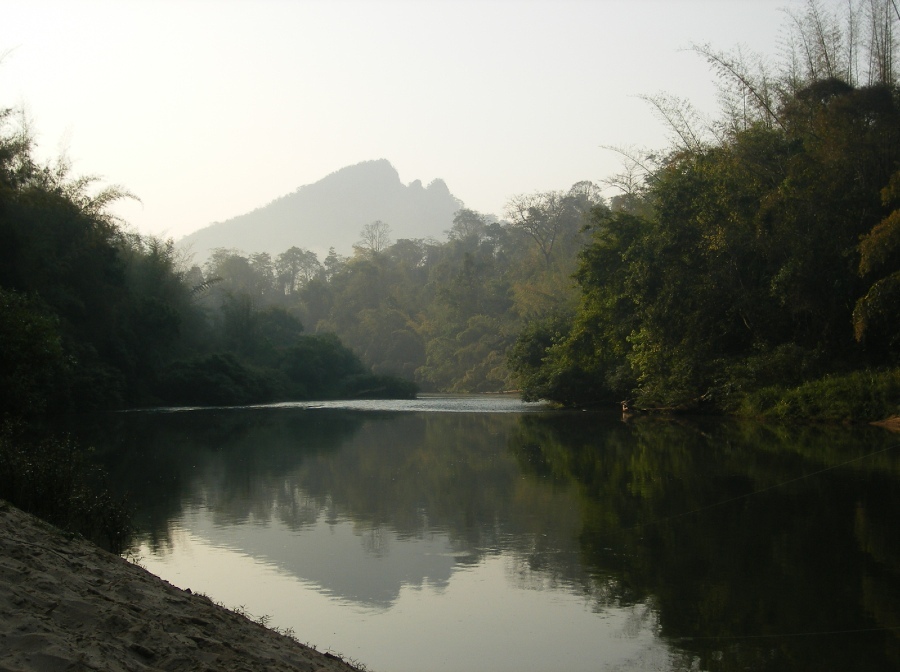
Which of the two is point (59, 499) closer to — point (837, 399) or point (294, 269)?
point (837, 399)

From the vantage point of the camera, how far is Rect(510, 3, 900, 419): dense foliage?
2250 centimetres

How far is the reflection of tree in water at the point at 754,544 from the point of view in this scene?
5664mm

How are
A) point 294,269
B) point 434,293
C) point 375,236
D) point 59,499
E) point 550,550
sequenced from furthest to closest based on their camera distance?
point 375,236, point 294,269, point 434,293, point 550,550, point 59,499

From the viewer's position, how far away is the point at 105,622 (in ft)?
13.5

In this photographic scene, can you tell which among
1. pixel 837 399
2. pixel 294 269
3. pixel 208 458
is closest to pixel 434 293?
pixel 294 269

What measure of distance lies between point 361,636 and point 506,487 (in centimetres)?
690

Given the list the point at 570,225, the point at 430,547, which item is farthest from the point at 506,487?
the point at 570,225

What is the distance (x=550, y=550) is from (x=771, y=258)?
19.1 meters

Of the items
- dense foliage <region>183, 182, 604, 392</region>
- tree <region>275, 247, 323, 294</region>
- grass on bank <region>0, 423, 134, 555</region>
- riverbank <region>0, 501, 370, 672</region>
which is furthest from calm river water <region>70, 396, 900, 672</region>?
tree <region>275, 247, 323, 294</region>

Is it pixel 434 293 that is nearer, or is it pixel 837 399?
pixel 837 399

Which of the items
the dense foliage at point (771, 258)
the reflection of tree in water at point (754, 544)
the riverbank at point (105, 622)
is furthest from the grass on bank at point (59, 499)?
the dense foliage at point (771, 258)

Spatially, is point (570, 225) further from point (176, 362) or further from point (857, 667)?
point (857, 667)

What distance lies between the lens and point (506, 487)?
12.7 m

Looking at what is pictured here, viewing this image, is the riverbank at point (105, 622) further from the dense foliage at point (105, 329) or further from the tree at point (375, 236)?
the tree at point (375, 236)
